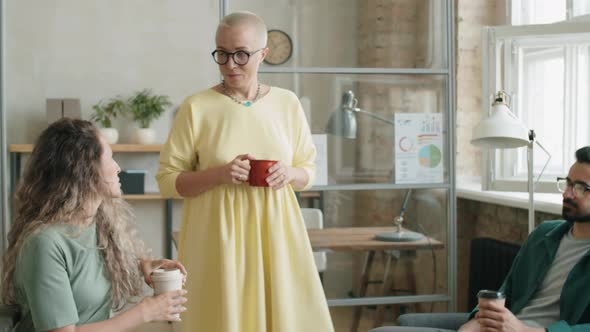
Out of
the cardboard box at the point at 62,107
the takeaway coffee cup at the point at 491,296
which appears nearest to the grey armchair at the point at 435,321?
the takeaway coffee cup at the point at 491,296

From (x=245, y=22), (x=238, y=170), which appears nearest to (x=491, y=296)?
(x=238, y=170)

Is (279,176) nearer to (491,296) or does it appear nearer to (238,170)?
(238,170)

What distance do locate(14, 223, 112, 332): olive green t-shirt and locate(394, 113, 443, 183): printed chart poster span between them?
7.39 ft

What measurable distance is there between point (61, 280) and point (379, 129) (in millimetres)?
2366

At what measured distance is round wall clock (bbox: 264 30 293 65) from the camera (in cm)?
344

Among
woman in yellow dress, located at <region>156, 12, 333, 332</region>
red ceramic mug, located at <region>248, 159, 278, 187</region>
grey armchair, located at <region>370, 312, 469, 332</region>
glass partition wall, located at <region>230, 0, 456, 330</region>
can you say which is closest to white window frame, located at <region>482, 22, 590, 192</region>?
glass partition wall, located at <region>230, 0, 456, 330</region>

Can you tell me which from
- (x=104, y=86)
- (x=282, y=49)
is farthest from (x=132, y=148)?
(x=282, y=49)

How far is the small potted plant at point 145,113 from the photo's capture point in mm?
5465

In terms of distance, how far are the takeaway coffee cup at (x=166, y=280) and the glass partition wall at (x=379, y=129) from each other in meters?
2.05

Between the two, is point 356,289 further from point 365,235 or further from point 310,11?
point 310,11

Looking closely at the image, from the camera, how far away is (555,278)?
2246 mm

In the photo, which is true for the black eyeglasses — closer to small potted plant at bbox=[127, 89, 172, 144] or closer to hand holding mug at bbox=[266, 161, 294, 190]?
hand holding mug at bbox=[266, 161, 294, 190]

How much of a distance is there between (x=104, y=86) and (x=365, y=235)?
116 inches

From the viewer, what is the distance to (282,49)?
346 cm
